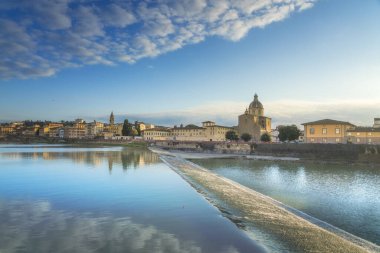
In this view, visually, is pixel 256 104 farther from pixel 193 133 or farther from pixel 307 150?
pixel 307 150

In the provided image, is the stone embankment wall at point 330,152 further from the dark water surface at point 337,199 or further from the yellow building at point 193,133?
the yellow building at point 193,133

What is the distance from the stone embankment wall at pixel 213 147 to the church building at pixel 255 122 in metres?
34.2

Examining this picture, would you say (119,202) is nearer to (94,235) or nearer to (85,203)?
(85,203)

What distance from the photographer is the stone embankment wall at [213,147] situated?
88.7 metres

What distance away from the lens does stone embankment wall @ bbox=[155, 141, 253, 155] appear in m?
88.7

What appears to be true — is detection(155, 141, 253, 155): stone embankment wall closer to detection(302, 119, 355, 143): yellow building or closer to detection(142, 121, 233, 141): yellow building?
detection(302, 119, 355, 143): yellow building

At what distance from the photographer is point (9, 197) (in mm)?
18516

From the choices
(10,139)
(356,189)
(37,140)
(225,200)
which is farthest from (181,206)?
(10,139)

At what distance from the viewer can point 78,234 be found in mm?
11414

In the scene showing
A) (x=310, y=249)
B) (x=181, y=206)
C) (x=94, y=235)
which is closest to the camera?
(x=310, y=249)

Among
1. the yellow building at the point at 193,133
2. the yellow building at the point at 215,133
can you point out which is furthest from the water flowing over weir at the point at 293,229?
the yellow building at the point at 215,133

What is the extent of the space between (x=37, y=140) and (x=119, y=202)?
186937 millimetres

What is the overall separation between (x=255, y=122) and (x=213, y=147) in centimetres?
4409

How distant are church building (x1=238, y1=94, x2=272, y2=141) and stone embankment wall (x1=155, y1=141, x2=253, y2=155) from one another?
34.2 meters
